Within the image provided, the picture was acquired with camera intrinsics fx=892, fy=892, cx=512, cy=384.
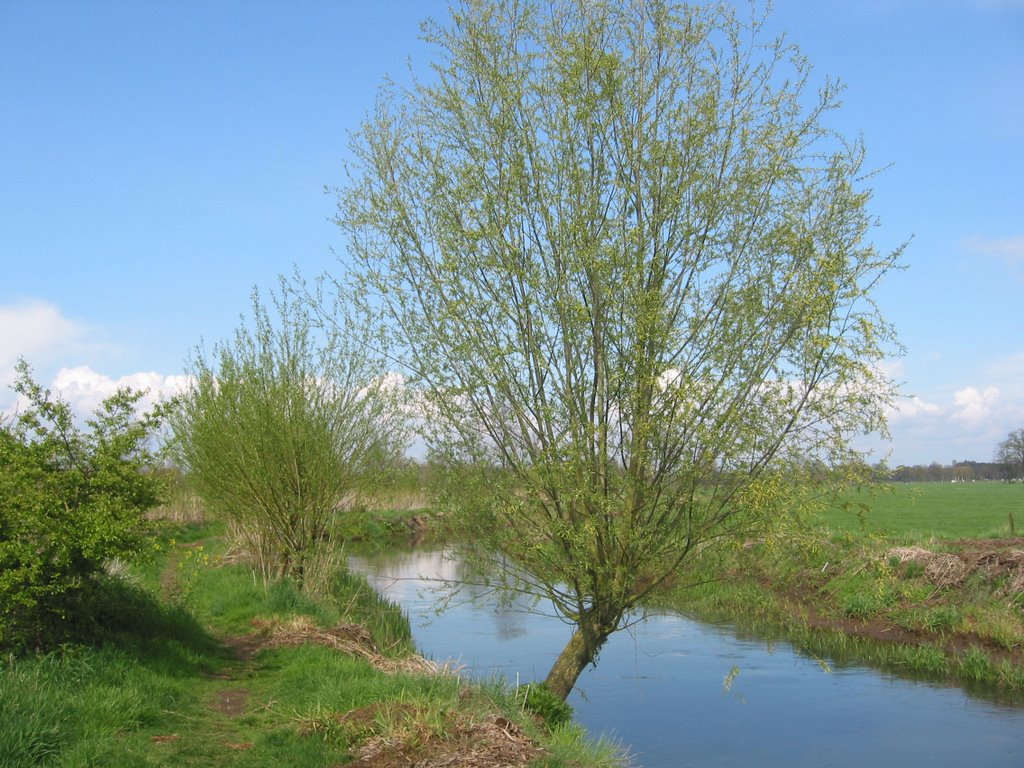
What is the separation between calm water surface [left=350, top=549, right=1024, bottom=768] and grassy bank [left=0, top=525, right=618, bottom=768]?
52.0 inches

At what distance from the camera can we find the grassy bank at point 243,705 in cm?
664

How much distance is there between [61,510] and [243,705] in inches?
103

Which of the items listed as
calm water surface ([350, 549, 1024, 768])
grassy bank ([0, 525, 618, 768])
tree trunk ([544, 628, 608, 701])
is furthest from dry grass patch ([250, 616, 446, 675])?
tree trunk ([544, 628, 608, 701])

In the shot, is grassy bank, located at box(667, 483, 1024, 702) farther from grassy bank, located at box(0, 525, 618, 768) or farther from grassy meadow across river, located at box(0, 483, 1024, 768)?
grassy bank, located at box(0, 525, 618, 768)

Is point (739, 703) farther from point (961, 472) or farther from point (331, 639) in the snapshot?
point (961, 472)

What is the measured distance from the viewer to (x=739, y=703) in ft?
47.0

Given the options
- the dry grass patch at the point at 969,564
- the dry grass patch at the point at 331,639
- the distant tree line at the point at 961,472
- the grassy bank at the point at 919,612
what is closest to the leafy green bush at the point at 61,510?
the dry grass patch at the point at 331,639

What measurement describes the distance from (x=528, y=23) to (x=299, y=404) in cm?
821

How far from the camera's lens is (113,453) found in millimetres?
9164

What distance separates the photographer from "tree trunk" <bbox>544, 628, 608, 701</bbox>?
10.1 metres

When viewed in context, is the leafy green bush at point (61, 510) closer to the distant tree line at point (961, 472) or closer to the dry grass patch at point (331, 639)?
the dry grass patch at point (331, 639)

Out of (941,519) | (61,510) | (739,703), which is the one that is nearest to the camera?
(61,510)

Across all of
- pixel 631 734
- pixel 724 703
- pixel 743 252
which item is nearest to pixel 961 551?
pixel 724 703

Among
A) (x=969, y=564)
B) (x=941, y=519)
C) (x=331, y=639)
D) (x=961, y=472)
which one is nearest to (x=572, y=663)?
(x=331, y=639)
